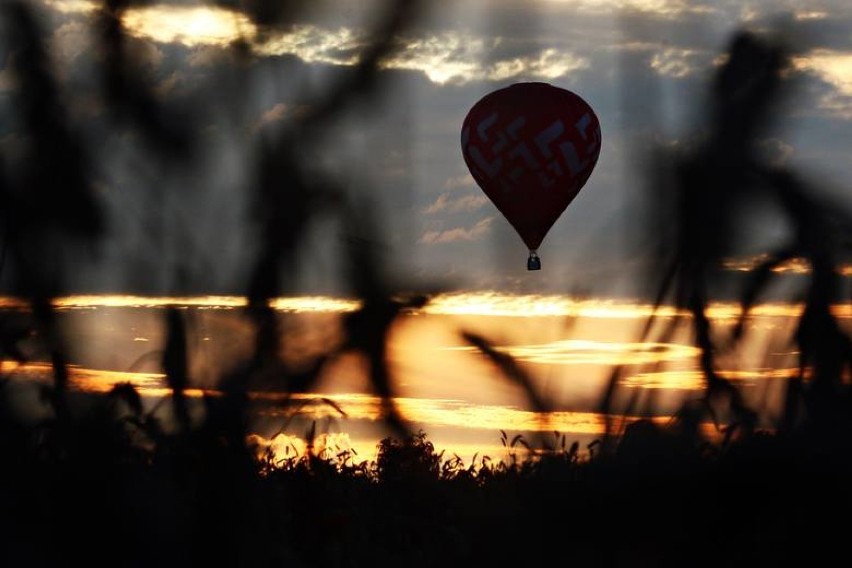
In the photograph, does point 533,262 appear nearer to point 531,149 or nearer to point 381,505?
point 531,149

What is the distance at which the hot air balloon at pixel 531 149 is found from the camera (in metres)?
36.8

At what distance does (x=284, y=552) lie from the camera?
16344 millimetres

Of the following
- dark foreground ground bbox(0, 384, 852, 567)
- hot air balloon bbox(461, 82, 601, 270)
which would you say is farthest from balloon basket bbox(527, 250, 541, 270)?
dark foreground ground bbox(0, 384, 852, 567)

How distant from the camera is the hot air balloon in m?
36.8

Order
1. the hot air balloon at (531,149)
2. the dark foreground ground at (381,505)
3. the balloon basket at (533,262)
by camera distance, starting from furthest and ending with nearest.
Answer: the hot air balloon at (531,149) < the balloon basket at (533,262) < the dark foreground ground at (381,505)

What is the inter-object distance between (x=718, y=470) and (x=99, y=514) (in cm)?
853

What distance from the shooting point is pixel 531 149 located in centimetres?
3666

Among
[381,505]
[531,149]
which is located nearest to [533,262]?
[531,149]

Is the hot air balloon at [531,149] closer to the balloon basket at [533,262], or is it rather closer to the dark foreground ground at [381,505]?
the balloon basket at [533,262]

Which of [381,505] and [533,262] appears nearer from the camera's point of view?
[381,505]

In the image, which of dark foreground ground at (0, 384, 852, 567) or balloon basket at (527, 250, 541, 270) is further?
balloon basket at (527, 250, 541, 270)

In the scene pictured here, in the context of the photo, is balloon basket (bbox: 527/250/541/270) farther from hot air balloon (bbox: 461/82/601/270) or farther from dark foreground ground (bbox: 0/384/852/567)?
dark foreground ground (bbox: 0/384/852/567)

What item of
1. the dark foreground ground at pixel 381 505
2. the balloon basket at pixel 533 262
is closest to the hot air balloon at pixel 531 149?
the balloon basket at pixel 533 262

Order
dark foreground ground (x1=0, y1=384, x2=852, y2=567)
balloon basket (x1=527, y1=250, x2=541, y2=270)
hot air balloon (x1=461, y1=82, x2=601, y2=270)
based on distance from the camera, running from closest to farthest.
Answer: dark foreground ground (x1=0, y1=384, x2=852, y2=567)
balloon basket (x1=527, y1=250, x2=541, y2=270)
hot air balloon (x1=461, y1=82, x2=601, y2=270)
